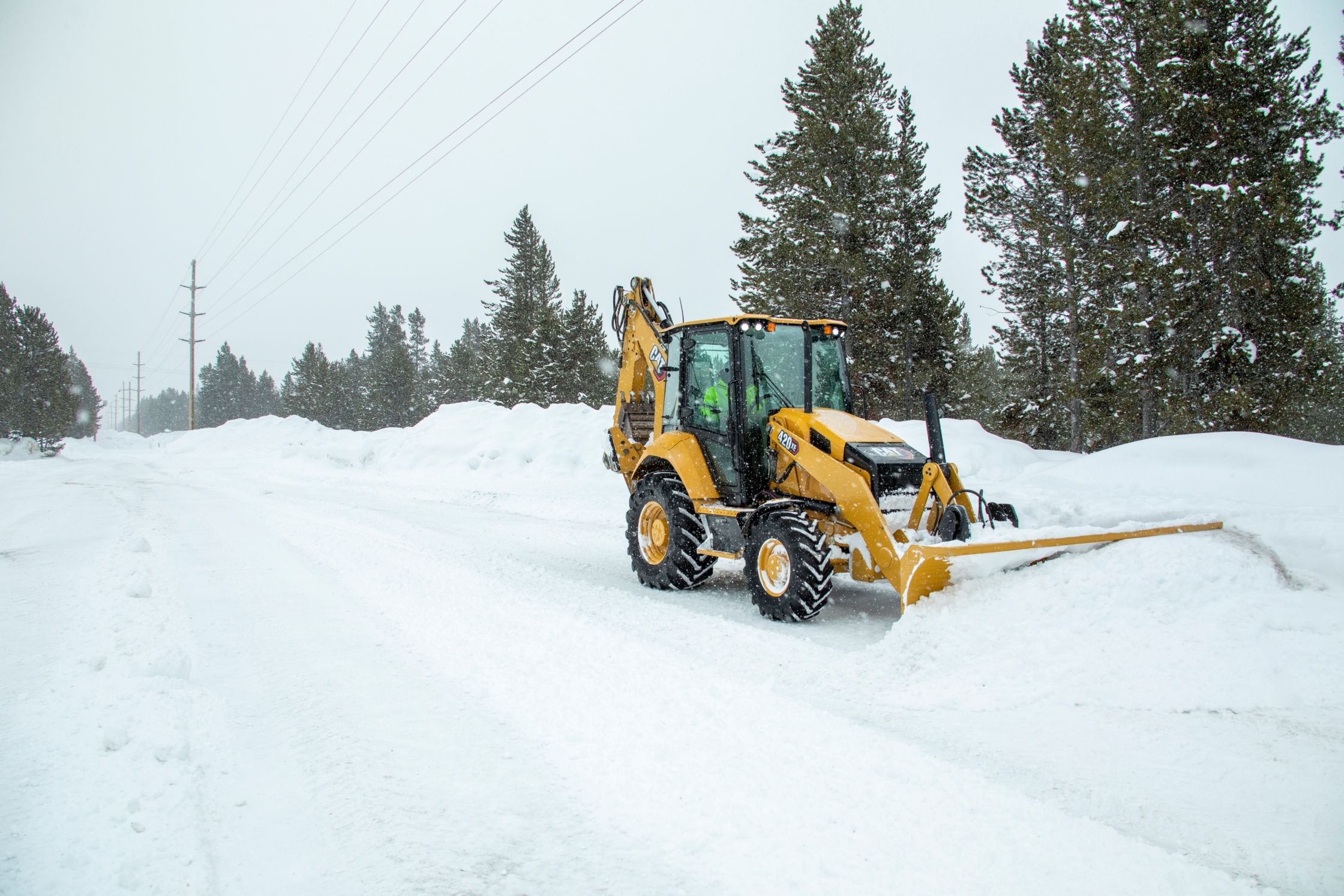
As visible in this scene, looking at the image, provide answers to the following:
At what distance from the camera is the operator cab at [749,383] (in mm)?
6238

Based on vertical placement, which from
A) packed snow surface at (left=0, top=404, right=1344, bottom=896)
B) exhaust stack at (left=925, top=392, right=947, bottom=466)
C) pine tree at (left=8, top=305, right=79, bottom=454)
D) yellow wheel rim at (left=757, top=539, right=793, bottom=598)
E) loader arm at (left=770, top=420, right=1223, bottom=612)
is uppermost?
pine tree at (left=8, top=305, right=79, bottom=454)

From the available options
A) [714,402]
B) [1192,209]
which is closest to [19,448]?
[714,402]

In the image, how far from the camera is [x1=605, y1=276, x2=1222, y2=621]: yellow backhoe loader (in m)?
5.05

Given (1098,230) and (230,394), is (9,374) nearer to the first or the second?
(1098,230)

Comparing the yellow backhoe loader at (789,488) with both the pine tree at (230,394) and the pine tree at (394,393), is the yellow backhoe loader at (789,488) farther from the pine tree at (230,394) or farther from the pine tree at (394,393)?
A: the pine tree at (230,394)

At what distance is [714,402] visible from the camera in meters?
6.62

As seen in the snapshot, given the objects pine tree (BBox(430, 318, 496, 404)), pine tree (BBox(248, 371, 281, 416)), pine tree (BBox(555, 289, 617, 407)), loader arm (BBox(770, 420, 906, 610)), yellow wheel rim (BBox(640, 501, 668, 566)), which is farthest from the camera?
pine tree (BBox(248, 371, 281, 416))

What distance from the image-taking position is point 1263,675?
3.81m

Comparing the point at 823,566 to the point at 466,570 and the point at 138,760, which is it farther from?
the point at 138,760

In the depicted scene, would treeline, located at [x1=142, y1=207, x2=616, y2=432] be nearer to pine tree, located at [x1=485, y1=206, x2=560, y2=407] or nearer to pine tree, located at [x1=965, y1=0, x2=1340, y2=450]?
pine tree, located at [x1=485, y1=206, x2=560, y2=407]

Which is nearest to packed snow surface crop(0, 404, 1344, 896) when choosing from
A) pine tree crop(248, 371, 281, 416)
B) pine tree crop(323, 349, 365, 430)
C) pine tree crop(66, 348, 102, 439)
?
pine tree crop(323, 349, 365, 430)

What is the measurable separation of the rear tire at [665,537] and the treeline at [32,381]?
4652 centimetres

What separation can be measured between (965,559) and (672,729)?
7.99 ft

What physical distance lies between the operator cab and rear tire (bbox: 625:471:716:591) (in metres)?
0.48
